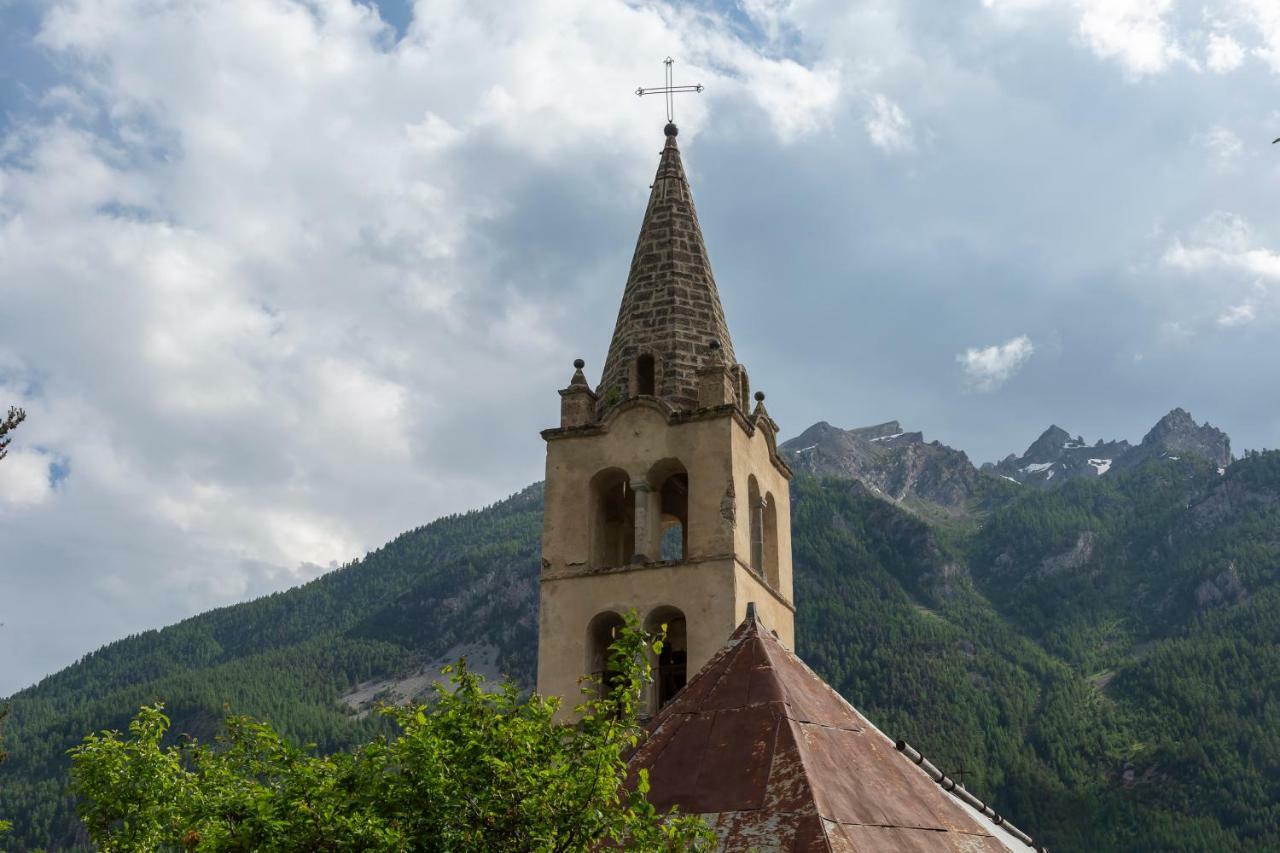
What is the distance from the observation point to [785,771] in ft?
48.3

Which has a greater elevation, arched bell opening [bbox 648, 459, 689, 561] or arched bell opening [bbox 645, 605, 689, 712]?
arched bell opening [bbox 648, 459, 689, 561]

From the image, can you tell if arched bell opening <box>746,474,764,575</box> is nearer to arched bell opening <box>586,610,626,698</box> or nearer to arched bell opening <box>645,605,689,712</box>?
arched bell opening <box>645,605,689,712</box>

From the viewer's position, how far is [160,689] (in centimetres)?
18225

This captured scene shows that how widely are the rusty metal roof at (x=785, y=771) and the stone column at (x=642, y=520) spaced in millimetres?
8186

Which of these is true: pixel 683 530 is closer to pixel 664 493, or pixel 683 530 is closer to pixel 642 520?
pixel 664 493

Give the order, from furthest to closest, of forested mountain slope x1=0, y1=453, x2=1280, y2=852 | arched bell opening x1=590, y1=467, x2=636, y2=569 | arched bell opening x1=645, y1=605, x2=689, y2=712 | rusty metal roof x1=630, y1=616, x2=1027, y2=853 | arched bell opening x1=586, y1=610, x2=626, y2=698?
forested mountain slope x1=0, y1=453, x2=1280, y2=852, arched bell opening x1=590, y1=467, x2=636, y2=569, arched bell opening x1=586, y1=610, x2=626, y2=698, arched bell opening x1=645, y1=605, x2=689, y2=712, rusty metal roof x1=630, y1=616, x2=1027, y2=853

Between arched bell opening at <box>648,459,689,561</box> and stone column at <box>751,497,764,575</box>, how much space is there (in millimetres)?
1305

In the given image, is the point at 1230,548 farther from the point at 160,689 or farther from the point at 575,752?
the point at 575,752

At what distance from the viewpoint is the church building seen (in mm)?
16656

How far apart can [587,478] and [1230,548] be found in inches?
7258

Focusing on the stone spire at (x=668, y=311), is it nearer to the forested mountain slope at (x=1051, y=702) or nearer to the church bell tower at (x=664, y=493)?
the church bell tower at (x=664, y=493)

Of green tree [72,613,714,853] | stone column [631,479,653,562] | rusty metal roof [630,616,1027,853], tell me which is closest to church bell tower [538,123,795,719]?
stone column [631,479,653,562]

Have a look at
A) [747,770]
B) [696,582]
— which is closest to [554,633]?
[696,582]

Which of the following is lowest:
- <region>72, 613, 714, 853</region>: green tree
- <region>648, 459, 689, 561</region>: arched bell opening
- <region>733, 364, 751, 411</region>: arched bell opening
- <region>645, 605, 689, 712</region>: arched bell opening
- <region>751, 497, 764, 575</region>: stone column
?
<region>72, 613, 714, 853</region>: green tree
